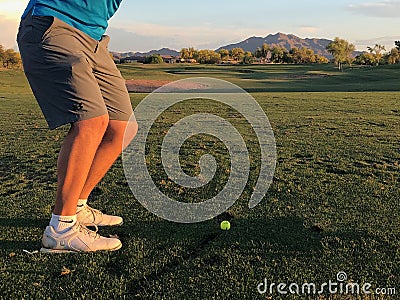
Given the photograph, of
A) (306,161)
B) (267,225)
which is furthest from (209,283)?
(306,161)

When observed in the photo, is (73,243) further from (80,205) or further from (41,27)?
(41,27)

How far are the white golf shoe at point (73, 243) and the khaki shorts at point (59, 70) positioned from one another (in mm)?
705

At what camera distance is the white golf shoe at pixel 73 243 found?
2955 mm

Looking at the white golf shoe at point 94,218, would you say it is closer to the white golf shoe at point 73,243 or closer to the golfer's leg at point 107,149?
the golfer's leg at point 107,149

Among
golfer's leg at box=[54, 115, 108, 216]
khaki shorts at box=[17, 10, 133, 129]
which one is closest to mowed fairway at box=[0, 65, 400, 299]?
golfer's leg at box=[54, 115, 108, 216]

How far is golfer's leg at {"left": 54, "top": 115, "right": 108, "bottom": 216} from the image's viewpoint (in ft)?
9.82

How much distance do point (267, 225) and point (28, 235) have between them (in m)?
1.71

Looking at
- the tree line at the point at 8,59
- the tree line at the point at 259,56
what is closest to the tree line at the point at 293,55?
the tree line at the point at 259,56

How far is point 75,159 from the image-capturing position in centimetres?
302

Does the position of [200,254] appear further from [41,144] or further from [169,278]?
[41,144]

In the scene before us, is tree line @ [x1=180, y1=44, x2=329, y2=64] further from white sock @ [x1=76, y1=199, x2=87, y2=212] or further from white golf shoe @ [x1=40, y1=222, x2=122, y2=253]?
white golf shoe @ [x1=40, y1=222, x2=122, y2=253]

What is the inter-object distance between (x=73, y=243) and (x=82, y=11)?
153 cm

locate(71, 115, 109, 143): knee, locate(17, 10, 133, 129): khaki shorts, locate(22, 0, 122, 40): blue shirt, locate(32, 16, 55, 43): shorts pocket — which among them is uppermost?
locate(22, 0, 122, 40): blue shirt

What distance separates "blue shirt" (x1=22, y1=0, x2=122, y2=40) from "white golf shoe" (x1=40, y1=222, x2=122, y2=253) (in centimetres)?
136
